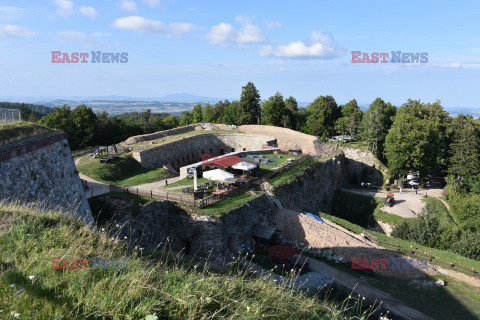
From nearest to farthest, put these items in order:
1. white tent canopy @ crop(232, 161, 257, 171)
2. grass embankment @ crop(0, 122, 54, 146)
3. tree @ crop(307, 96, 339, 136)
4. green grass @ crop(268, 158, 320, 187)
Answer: grass embankment @ crop(0, 122, 54, 146), white tent canopy @ crop(232, 161, 257, 171), green grass @ crop(268, 158, 320, 187), tree @ crop(307, 96, 339, 136)

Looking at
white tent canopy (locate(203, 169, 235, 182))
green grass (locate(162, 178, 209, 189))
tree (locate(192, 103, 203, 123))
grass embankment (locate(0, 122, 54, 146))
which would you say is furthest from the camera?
tree (locate(192, 103, 203, 123))

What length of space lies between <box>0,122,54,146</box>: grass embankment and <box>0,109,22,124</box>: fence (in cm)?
68

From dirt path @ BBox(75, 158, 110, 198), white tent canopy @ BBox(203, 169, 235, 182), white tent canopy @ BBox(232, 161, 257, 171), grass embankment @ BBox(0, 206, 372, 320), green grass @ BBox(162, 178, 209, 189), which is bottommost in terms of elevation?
green grass @ BBox(162, 178, 209, 189)

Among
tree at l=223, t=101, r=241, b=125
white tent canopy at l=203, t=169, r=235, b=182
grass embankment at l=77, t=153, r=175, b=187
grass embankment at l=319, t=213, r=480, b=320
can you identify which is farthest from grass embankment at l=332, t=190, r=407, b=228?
tree at l=223, t=101, r=241, b=125

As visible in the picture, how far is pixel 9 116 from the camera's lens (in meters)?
15.0

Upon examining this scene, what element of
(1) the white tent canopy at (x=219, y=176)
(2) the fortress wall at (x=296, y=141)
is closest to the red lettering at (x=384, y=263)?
(1) the white tent canopy at (x=219, y=176)

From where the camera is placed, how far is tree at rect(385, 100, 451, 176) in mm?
45094

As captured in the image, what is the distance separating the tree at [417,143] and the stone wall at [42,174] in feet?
148

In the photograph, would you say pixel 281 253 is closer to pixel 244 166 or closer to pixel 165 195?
pixel 165 195

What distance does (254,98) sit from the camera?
214ft

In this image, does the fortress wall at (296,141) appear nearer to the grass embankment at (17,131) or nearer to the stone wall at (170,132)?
the stone wall at (170,132)

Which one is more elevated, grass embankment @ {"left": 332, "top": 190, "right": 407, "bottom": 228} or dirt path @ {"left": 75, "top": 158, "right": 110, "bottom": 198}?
dirt path @ {"left": 75, "top": 158, "right": 110, "bottom": 198}

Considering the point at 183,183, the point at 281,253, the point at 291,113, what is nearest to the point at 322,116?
the point at 291,113

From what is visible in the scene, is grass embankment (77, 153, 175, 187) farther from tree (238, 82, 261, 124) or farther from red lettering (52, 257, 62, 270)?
tree (238, 82, 261, 124)
